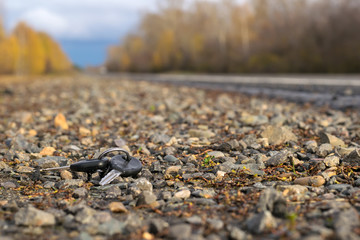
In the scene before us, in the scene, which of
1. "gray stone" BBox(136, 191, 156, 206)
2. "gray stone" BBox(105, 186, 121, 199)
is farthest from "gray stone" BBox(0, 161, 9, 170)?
"gray stone" BBox(136, 191, 156, 206)

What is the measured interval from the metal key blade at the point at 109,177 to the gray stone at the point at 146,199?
0.53 m

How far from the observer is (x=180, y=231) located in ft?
7.18

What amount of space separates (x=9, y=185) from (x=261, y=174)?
2175mm

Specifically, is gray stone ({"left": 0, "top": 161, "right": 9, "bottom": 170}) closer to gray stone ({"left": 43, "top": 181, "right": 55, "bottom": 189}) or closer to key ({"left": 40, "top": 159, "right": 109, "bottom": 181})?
gray stone ({"left": 43, "top": 181, "right": 55, "bottom": 189})

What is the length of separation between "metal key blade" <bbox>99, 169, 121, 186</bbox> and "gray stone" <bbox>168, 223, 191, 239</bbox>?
109 centimetres

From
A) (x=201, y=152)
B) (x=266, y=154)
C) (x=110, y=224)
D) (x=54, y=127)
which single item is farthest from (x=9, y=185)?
(x=54, y=127)

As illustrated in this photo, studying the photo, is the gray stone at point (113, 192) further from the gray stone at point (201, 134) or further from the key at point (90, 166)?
the gray stone at point (201, 134)

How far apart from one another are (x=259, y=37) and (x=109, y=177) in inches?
1511

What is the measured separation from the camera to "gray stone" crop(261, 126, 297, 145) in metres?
4.53

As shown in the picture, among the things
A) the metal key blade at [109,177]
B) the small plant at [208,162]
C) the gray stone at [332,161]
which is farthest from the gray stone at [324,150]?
the metal key blade at [109,177]

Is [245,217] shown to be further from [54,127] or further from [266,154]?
[54,127]

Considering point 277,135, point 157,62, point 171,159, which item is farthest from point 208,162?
point 157,62

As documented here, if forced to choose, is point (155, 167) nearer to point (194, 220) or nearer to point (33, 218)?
point (194, 220)

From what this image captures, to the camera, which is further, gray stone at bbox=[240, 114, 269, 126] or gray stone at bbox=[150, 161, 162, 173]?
gray stone at bbox=[240, 114, 269, 126]
